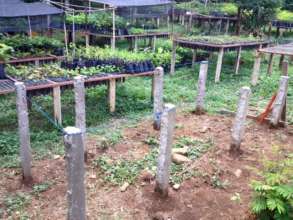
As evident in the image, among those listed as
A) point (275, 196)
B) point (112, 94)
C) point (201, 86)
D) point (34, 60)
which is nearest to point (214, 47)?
point (201, 86)

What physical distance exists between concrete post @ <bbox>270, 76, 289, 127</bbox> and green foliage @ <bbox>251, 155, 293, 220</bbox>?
9.42 feet

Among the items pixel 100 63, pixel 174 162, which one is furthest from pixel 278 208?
pixel 100 63

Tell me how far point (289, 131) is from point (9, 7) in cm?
983

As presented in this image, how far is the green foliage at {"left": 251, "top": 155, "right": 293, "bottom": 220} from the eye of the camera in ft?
11.2

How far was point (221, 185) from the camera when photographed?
471 cm

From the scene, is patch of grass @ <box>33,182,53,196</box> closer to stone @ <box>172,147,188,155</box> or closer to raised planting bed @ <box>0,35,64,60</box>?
stone @ <box>172,147,188,155</box>

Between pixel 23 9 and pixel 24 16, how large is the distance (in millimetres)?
239

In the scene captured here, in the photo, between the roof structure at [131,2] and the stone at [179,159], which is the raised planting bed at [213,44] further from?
the stone at [179,159]

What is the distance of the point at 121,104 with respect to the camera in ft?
26.5

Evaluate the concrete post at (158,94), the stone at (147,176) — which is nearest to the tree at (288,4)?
the concrete post at (158,94)

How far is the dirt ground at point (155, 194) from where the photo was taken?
417 centimetres

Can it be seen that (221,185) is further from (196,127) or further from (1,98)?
(1,98)

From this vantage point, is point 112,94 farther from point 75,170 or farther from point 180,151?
point 75,170

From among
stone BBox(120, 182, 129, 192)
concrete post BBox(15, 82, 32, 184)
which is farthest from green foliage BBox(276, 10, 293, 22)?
concrete post BBox(15, 82, 32, 184)
